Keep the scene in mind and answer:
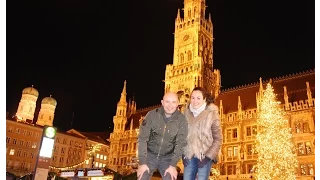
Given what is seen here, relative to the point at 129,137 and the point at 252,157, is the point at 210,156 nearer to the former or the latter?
the point at 252,157

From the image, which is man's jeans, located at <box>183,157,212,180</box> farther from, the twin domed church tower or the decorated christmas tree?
the twin domed church tower

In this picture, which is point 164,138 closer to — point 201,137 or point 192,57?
point 201,137

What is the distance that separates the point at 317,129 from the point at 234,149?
40.9 meters

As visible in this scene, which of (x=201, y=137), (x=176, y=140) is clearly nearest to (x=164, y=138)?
(x=176, y=140)

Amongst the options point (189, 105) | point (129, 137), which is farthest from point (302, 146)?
point (189, 105)

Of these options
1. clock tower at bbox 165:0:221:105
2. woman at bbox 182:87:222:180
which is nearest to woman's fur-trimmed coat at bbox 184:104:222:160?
woman at bbox 182:87:222:180

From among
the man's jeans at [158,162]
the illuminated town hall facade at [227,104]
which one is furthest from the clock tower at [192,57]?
the man's jeans at [158,162]

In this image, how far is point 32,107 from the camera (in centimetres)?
7850

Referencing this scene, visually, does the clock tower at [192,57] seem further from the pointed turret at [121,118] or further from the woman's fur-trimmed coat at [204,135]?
the woman's fur-trimmed coat at [204,135]

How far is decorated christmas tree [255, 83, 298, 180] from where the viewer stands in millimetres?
27922

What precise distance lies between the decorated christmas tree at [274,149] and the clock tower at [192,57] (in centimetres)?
2230

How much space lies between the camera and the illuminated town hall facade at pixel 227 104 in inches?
1528

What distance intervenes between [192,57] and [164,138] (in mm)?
51562

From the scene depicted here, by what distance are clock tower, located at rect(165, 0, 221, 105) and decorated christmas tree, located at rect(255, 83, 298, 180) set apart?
22300 millimetres
